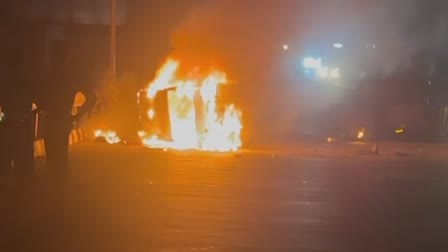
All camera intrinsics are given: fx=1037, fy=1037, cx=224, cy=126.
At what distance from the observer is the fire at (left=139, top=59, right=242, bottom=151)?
37.3m

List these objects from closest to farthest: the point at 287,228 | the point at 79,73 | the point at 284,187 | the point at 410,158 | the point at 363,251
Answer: the point at 363,251 → the point at 287,228 → the point at 79,73 → the point at 284,187 → the point at 410,158

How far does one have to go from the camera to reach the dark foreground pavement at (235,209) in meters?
11.3

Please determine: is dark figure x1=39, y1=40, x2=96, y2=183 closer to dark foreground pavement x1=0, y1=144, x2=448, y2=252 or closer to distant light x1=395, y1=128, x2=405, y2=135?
dark foreground pavement x1=0, y1=144, x2=448, y2=252

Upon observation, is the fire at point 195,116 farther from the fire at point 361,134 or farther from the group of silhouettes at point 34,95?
the group of silhouettes at point 34,95

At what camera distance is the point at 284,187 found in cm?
1872

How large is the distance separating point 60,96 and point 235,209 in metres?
3.31

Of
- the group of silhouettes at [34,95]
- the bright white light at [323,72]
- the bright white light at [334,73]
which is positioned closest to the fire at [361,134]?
the bright white light at [323,72]

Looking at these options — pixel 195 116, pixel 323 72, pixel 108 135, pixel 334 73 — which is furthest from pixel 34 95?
pixel 334 73

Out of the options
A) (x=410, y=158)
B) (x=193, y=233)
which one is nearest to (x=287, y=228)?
(x=193, y=233)

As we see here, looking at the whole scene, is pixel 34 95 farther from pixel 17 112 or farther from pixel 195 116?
pixel 195 116

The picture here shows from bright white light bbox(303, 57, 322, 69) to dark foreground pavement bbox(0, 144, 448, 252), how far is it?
1714 inches

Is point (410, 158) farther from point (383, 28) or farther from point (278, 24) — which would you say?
point (278, 24)

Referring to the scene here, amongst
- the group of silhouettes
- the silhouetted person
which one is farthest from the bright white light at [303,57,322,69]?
the group of silhouettes

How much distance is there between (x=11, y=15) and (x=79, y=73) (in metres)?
4.77
